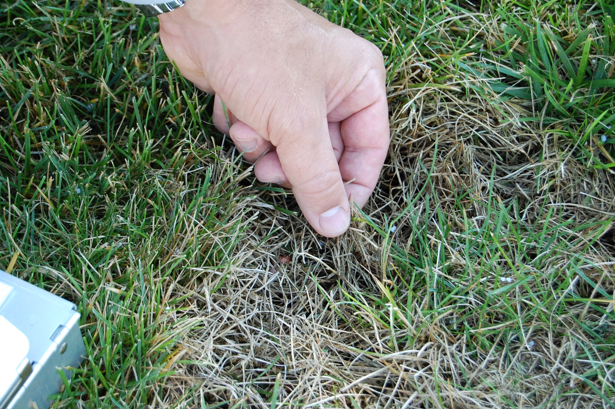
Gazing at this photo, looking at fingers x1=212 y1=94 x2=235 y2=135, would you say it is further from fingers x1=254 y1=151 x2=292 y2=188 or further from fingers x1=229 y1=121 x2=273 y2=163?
fingers x1=254 y1=151 x2=292 y2=188

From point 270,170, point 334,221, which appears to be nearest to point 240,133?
point 270,170

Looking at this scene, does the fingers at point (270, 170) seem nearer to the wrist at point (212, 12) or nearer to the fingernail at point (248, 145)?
the fingernail at point (248, 145)

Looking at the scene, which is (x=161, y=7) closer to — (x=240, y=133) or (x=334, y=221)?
(x=240, y=133)

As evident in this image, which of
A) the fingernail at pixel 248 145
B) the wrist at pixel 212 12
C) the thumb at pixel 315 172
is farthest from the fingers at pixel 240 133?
the wrist at pixel 212 12

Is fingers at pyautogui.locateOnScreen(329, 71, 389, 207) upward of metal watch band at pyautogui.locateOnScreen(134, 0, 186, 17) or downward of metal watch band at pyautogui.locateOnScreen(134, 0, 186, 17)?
downward

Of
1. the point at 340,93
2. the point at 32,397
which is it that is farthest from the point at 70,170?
the point at 340,93

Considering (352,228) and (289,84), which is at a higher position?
(289,84)

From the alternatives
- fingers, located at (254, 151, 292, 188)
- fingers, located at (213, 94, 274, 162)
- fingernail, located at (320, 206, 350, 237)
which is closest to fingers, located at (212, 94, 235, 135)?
fingers, located at (213, 94, 274, 162)

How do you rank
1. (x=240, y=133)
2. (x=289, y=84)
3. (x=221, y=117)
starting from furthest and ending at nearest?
1. (x=221, y=117)
2. (x=240, y=133)
3. (x=289, y=84)
